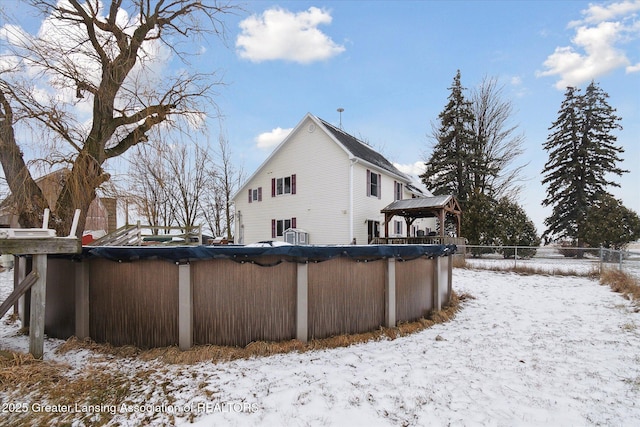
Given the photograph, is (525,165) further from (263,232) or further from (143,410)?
(143,410)

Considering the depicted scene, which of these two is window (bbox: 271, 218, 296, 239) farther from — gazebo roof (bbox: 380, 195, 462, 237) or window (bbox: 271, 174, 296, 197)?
gazebo roof (bbox: 380, 195, 462, 237)

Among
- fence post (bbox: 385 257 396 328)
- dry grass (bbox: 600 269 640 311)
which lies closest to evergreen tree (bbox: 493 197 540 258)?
dry grass (bbox: 600 269 640 311)

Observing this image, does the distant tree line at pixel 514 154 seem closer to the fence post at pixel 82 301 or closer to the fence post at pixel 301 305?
the fence post at pixel 301 305

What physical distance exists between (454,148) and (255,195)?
629 inches

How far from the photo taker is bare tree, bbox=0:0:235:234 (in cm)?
586

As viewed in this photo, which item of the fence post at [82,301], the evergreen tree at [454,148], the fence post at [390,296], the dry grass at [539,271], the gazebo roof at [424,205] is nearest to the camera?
the fence post at [82,301]

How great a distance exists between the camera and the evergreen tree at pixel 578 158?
23.5 metres

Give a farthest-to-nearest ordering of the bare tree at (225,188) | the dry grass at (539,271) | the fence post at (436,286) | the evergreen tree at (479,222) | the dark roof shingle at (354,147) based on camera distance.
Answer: the bare tree at (225,188) → the evergreen tree at (479,222) → the dark roof shingle at (354,147) → the dry grass at (539,271) → the fence post at (436,286)

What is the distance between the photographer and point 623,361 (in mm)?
4207

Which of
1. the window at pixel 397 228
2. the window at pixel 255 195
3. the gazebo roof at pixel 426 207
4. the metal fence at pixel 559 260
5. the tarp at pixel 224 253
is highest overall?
the window at pixel 255 195

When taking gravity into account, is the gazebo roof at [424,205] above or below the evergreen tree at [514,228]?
above

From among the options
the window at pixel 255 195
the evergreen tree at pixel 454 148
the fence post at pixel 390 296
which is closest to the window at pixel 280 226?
the window at pixel 255 195

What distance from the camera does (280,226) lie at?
57.8ft

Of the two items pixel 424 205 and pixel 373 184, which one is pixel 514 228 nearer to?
pixel 424 205
